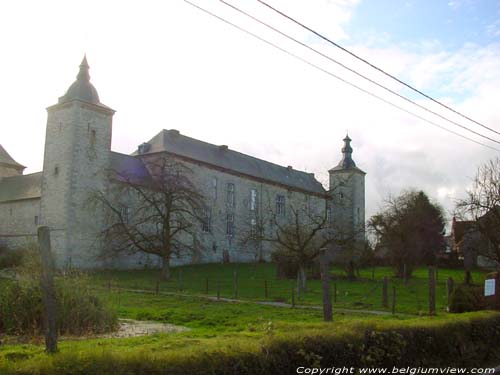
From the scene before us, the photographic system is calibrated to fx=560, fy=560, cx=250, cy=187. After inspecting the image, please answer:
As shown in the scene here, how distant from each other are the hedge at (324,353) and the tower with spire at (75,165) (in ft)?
122

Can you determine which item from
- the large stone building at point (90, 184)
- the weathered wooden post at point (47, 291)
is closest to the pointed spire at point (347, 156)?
the large stone building at point (90, 184)

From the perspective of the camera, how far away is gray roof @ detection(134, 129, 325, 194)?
56188mm

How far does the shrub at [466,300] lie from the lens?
1520cm

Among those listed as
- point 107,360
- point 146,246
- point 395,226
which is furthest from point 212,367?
point 395,226

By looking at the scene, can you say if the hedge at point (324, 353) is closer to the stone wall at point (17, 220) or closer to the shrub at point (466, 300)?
the shrub at point (466, 300)

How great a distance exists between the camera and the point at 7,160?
6278 cm

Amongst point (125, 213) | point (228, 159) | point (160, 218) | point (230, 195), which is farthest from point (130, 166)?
point (228, 159)

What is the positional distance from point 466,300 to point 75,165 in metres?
36.7

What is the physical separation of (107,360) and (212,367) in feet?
4.02

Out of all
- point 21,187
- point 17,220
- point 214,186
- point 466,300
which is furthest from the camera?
point 214,186

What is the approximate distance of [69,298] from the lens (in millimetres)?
12711

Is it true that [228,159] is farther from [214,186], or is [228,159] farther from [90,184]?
[90,184]

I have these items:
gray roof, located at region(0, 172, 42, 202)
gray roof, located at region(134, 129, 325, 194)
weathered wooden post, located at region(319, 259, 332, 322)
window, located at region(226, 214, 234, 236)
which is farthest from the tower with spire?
weathered wooden post, located at region(319, 259, 332, 322)

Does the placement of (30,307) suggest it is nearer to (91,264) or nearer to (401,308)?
(401,308)
